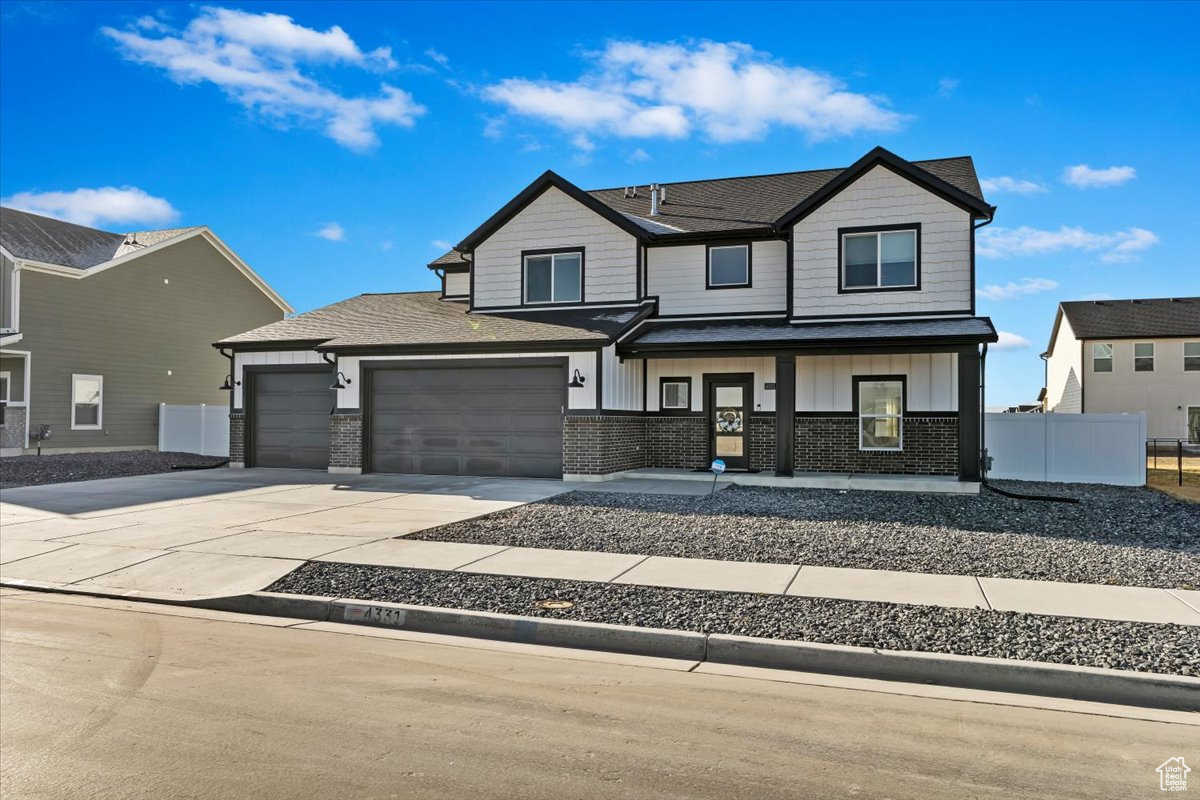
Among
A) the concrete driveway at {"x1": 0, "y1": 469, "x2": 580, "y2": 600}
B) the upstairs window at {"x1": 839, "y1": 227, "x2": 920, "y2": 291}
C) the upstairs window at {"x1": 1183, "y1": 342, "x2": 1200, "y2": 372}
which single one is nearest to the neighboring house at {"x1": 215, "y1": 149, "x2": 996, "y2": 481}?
the upstairs window at {"x1": 839, "y1": 227, "x2": 920, "y2": 291}

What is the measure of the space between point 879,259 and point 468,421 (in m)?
9.81

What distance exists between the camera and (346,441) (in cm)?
2002

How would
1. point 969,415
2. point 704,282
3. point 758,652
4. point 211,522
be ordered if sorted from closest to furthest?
point 758,652, point 211,522, point 969,415, point 704,282

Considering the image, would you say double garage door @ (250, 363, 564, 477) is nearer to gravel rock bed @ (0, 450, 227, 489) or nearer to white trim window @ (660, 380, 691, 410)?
white trim window @ (660, 380, 691, 410)

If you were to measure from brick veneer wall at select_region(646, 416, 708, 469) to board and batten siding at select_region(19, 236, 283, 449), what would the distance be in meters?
18.7

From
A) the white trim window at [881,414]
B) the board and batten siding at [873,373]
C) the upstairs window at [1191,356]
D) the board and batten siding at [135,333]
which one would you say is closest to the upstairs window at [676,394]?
the board and batten siding at [873,373]

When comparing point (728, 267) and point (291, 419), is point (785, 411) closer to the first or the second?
point (728, 267)

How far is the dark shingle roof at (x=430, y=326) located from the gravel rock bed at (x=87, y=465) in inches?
156

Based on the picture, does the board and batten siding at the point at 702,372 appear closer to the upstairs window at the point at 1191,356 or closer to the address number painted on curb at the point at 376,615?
the address number painted on curb at the point at 376,615

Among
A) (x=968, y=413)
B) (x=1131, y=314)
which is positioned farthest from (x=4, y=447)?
(x=1131, y=314)

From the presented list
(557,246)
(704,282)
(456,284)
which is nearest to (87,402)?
(456,284)

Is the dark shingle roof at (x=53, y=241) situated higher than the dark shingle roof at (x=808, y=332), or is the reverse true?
the dark shingle roof at (x=53, y=241)

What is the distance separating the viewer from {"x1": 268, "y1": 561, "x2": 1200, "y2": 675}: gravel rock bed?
625cm

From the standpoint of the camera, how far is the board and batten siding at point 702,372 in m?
19.7
